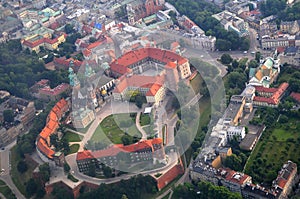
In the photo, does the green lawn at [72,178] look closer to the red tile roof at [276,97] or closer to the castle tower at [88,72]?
the castle tower at [88,72]

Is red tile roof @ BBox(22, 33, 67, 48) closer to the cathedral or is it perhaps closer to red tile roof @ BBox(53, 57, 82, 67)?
red tile roof @ BBox(53, 57, 82, 67)

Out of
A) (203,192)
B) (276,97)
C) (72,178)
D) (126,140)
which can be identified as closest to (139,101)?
(126,140)

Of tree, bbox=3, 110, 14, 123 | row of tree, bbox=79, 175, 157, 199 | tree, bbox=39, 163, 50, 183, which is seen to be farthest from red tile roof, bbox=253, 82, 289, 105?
tree, bbox=3, 110, 14, 123

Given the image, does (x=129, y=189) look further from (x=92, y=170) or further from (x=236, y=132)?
(x=236, y=132)

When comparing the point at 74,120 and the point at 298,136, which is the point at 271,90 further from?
the point at 74,120

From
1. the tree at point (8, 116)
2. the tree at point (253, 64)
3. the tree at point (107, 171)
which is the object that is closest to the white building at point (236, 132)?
the tree at point (107, 171)

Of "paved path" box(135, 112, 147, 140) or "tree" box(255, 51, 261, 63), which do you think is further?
"tree" box(255, 51, 261, 63)
